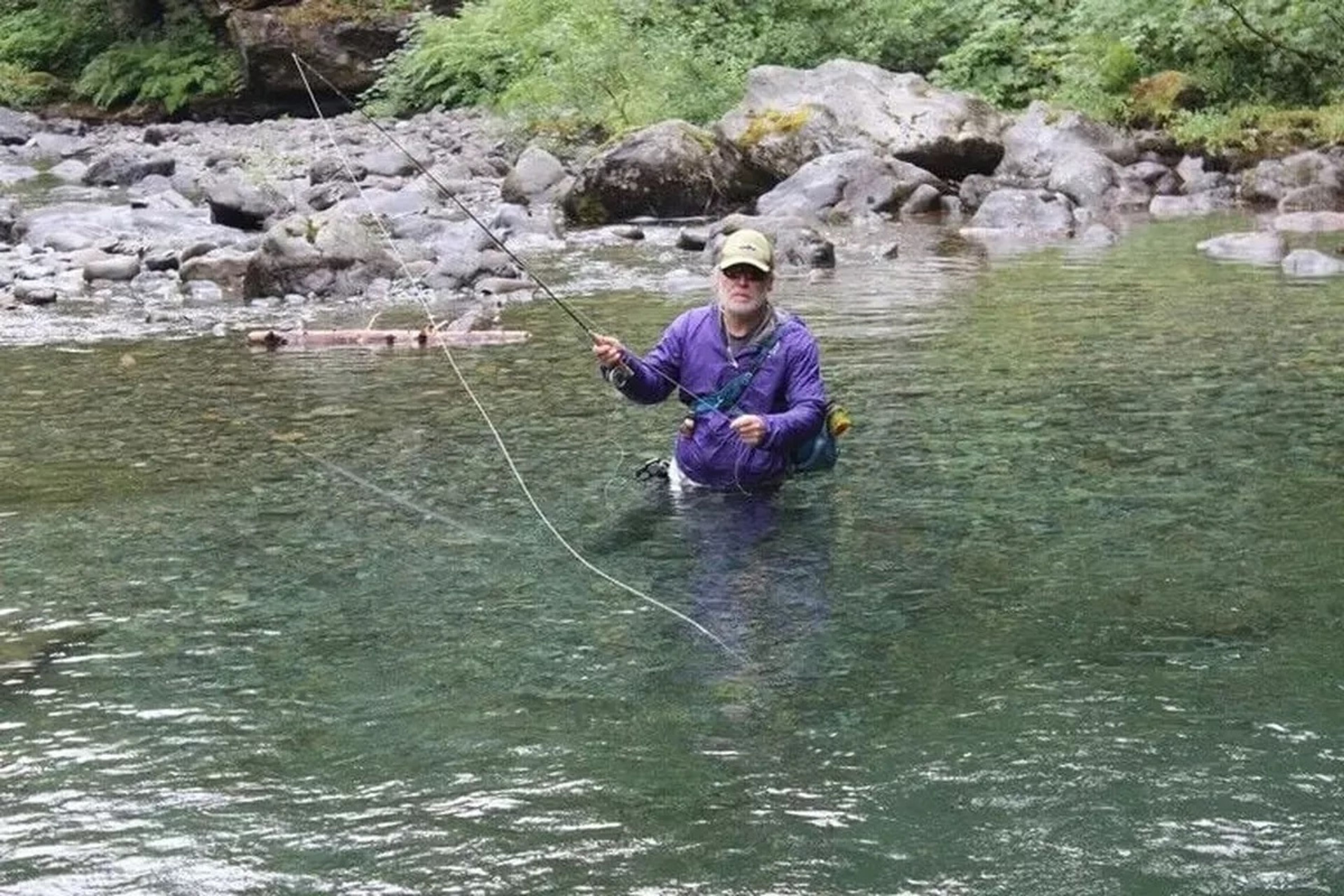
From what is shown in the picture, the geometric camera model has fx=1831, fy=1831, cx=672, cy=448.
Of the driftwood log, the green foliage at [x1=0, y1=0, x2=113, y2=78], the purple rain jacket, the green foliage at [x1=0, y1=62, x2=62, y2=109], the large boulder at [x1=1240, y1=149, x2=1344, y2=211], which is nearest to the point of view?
the purple rain jacket

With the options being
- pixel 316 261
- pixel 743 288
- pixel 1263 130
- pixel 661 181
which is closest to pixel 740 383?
pixel 743 288

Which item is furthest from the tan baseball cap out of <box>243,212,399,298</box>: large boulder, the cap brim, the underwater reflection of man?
<box>243,212,399,298</box>: large boulder

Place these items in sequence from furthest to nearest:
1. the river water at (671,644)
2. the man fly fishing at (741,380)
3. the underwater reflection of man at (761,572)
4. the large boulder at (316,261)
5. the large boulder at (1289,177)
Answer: the large boulder at (1289,177), the large boulder at (316,261), the man fly fishing at (741,380), the underwater reflection of man at (761,572), the river water at (671,644)

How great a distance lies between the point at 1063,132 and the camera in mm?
23531

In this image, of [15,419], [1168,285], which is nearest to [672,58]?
[1168,285]

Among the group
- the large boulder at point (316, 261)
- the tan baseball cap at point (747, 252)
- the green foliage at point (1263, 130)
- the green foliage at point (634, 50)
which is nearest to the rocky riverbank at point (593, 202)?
the large boulder at point (316, 261)

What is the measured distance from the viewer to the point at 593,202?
22.2m

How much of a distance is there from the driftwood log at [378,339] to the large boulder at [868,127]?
11.1 meters

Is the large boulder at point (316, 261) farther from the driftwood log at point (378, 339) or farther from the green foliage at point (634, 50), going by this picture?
the green foliage at point (634, 50)

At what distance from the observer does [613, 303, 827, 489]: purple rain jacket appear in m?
7.70

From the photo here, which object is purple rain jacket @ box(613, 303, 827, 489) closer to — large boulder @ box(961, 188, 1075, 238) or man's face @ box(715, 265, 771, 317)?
man's face @ box(715, 265, 771, 317)

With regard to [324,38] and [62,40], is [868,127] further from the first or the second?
[62,40]

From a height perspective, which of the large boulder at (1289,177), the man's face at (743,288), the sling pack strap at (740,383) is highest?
the large boulder at (1289,177)

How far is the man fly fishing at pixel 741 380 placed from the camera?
24.8ft
